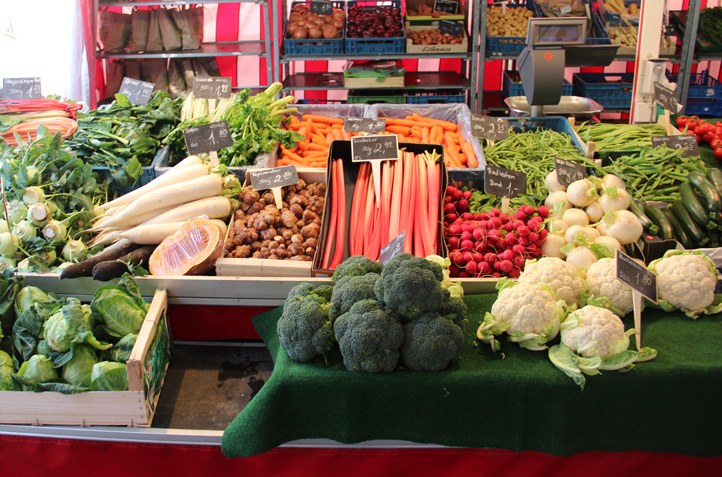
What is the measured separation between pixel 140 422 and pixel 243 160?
1526 millimetres

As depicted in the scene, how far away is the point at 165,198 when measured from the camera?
267 centimetres

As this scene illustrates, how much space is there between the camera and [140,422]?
6.52 ft

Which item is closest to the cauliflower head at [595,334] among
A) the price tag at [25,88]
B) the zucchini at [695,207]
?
the zucchini at [695,207]

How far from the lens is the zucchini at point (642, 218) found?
2.62 m

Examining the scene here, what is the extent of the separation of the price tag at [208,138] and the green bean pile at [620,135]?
1767 millimetres

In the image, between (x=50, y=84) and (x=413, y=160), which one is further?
(x=50, y=84)

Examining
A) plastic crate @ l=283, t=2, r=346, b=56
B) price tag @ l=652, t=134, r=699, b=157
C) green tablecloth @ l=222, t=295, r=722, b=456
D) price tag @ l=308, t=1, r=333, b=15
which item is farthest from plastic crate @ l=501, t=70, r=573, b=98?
green tablecloth @ l=222, t=295, r=722, b=456

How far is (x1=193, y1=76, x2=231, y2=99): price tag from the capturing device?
3.63 metres

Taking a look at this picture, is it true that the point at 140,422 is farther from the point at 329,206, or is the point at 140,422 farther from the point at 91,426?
the point at 329,206

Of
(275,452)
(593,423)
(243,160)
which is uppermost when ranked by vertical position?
(243,160)

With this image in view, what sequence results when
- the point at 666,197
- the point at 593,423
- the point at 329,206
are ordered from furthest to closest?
the point at 666,197, the point at 329,206, the point at 593,423

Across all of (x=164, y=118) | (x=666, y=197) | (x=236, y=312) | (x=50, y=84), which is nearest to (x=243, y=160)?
(x=164, y=118)

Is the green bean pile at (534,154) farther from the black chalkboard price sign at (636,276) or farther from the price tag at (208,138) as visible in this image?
the price tag at (208,138)

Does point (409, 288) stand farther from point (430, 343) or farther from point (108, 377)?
point (108, 377)
